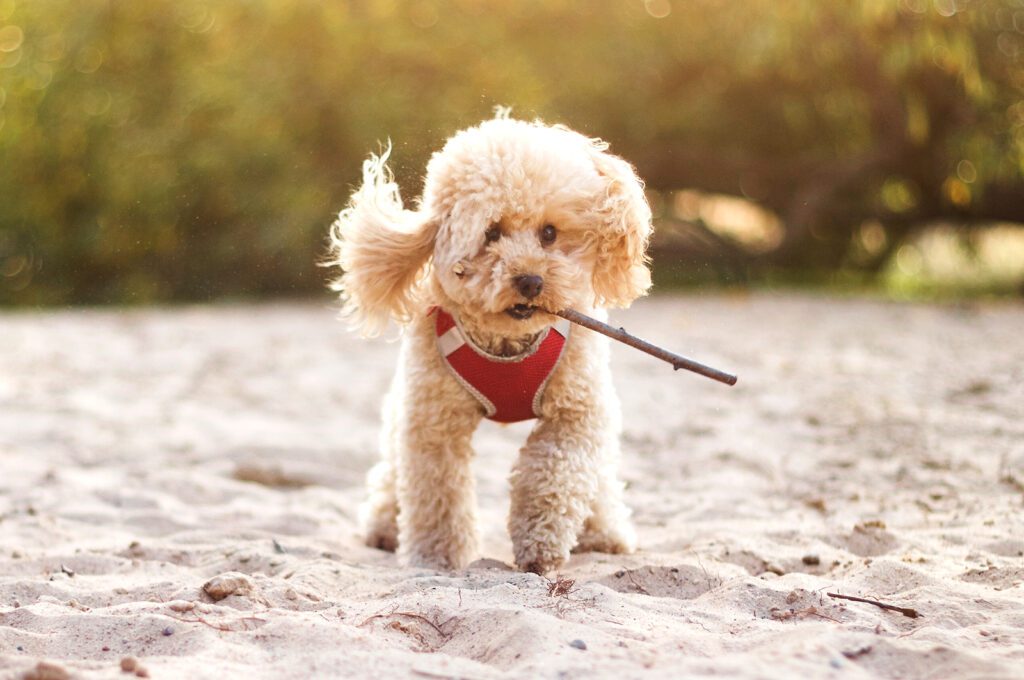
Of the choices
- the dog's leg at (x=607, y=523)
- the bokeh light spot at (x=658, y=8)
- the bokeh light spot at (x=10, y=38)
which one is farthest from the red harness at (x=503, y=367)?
the bokeh light spot at (x=10, y=38)

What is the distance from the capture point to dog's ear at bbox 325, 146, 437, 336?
3.64 meters

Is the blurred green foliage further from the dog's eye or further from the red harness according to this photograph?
the dog's eye

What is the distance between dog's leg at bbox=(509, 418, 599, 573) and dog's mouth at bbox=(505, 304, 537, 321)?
52 cm

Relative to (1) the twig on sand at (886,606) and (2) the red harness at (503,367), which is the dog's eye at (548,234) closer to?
(2) the red harness at (503,367)

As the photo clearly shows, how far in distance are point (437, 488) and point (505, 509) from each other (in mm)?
1167

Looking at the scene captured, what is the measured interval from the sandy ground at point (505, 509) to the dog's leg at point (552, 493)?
148 mm

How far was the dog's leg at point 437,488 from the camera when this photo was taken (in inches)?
149

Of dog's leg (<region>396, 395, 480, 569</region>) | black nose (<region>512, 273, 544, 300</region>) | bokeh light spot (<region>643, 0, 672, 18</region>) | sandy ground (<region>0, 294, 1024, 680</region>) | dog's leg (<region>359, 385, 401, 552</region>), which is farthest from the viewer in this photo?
bokeh light spot (<region>643, 0, 672, 18</region>)

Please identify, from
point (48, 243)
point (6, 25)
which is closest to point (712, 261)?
point (48, 243)

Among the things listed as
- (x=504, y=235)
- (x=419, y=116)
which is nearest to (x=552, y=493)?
(x=504, y=235)

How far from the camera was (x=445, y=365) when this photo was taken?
370 cm

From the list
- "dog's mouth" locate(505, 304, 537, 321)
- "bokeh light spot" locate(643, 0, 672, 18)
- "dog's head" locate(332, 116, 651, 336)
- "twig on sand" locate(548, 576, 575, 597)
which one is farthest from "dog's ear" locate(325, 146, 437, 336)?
"bokeh light spot" locate(643, 0, 672, 18)

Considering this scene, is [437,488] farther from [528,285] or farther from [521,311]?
[528,285]

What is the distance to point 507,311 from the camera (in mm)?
3375
